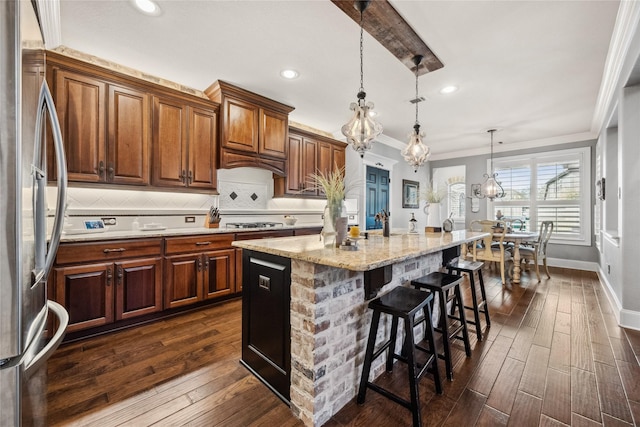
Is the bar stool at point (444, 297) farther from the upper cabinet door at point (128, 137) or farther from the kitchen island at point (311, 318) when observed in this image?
the upper cabinet door at point (128, 137)

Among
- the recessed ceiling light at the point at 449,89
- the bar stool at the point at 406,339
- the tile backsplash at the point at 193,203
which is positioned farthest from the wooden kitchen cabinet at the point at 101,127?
the recessed ceiling light at the point at 449,89

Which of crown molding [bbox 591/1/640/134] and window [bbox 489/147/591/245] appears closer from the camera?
crown molding [bbox 591/1/640/134]

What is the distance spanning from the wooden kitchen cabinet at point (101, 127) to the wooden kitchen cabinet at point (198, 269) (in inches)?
33.3

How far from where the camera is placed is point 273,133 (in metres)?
3.93

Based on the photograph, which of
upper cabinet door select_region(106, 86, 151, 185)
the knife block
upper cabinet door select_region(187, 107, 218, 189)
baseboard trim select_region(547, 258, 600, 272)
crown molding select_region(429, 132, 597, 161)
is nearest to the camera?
upper cabinet door select_region(106, 86, 151, 185)

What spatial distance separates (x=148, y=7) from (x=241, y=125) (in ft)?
5.14

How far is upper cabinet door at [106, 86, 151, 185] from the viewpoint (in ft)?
8.91

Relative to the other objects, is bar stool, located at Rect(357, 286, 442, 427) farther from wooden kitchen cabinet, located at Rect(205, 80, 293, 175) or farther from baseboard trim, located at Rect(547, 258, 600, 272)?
baseboard trim, located at Rect(547, 258, 600, 272)

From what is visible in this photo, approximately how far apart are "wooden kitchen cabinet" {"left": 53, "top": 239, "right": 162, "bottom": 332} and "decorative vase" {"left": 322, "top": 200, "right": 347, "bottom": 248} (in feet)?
6.16

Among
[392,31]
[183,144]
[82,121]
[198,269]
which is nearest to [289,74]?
[392,31]

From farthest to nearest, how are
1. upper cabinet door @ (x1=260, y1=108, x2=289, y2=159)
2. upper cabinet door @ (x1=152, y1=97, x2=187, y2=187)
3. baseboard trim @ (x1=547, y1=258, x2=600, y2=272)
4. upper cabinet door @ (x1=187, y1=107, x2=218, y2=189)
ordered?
baseboard trim @ (x1=547, y1=258, x2=600, y2=272) < upper cabinet door @ (x1=260, y1=108, x2=289, y2=159) < upper cabinet door @ (x1=187, y1=107, x2=218, y2=189) < upper cabinet door @ (x1=152, y1=97, x2=187, y2=187)

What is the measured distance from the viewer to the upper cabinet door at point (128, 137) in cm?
272

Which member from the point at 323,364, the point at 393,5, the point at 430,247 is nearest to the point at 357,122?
→ the point at 393,5

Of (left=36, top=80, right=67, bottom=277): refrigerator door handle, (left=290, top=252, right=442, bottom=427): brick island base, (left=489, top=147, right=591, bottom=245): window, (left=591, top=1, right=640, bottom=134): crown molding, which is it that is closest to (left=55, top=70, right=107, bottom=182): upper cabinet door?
(left=36, top=80, right=67, bottom=277): refrigerator door handle
